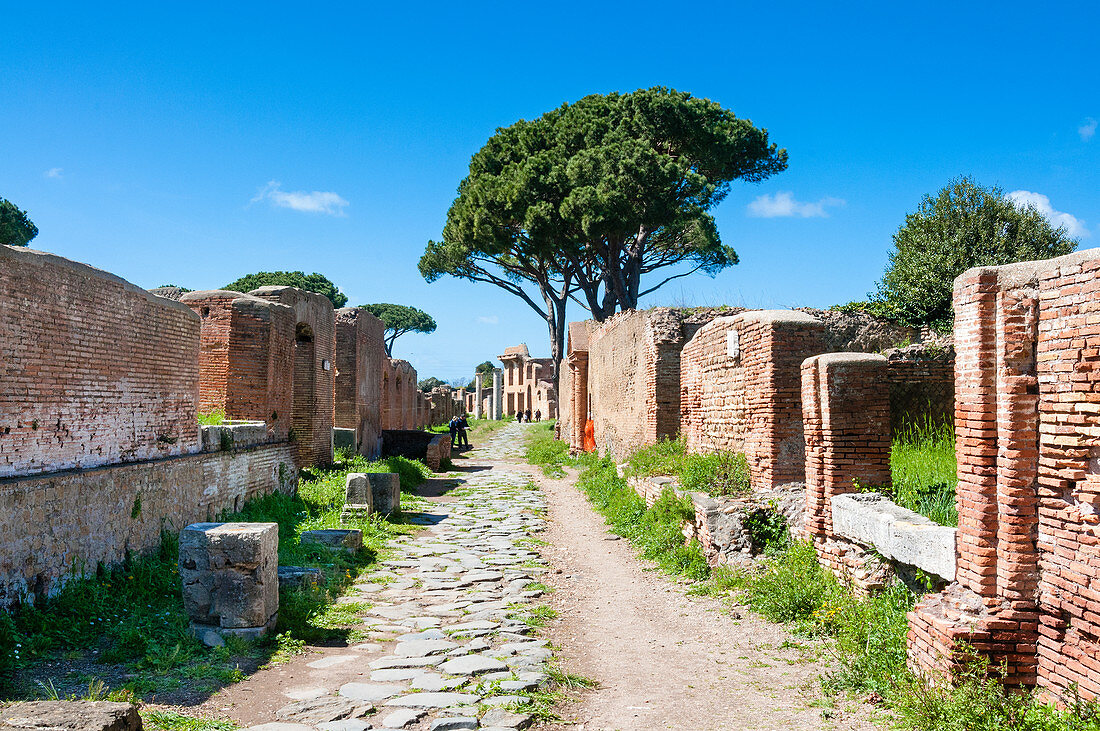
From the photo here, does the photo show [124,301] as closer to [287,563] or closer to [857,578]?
[287,563]

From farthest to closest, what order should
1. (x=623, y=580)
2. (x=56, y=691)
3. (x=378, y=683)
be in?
1. (x=623, y=580)
2. (x=378, y=683)
3. (x=56, y=691)

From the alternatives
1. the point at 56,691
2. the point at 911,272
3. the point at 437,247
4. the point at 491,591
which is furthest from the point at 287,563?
the point at 437,247

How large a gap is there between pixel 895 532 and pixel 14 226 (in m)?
39.5

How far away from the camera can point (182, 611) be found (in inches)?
239

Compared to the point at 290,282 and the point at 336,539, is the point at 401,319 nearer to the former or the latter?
the point at 290,282

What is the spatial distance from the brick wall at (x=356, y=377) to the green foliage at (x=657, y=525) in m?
6.61

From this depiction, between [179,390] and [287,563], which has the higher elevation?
[179,390]

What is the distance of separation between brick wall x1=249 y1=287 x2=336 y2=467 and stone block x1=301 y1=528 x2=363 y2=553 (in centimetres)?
520

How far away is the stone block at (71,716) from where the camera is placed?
126 inches

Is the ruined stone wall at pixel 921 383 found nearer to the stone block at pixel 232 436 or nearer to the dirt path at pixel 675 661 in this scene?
the dirt path at pixel 675 661

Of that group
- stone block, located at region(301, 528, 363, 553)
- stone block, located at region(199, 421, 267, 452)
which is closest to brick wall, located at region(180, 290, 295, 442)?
stone block, located at region(199, 421, 267, 452)

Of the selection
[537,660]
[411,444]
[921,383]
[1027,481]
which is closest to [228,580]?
[537,660]

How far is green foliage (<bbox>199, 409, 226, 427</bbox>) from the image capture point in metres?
10.3

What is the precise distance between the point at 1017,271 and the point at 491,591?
5.28m
